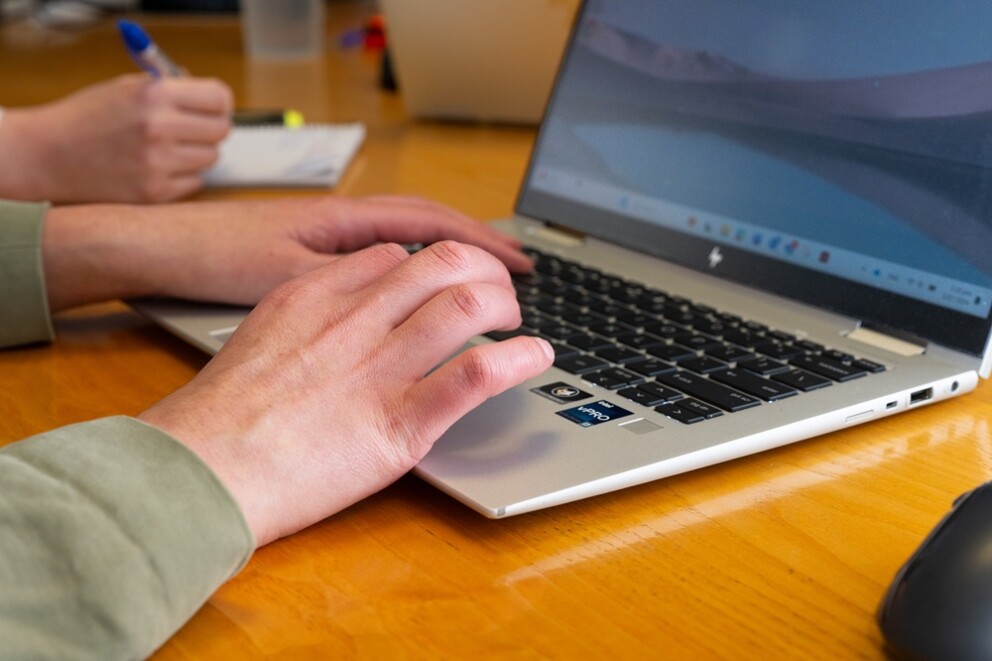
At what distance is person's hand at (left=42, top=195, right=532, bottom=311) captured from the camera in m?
0.79

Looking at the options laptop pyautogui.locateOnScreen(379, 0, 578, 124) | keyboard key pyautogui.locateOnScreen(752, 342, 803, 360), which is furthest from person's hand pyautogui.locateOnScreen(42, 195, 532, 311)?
laptop pyautogui.locateOnScreen(379, 0, 578, 124)

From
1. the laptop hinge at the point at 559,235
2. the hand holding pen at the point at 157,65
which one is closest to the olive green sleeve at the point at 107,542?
the laptop hinge at the point at 559,235

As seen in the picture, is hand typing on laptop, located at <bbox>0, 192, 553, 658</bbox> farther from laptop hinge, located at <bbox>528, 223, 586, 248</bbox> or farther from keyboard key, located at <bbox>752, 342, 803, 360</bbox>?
laptop hinge, located at <bbox>528, 223, 586, 248</bbox>

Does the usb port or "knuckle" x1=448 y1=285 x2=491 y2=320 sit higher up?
"knuckle" x1=448 y1=285 x2=491 y2=320

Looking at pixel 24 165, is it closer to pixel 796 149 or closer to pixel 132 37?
pixel 132 37

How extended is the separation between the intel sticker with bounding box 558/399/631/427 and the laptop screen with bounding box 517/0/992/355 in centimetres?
22

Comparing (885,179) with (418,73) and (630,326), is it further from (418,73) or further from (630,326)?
(418,73)

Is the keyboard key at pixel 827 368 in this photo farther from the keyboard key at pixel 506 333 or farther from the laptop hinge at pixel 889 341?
the keyboard key at pixel 506 333

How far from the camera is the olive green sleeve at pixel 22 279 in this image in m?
0.77

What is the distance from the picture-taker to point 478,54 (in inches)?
57.6

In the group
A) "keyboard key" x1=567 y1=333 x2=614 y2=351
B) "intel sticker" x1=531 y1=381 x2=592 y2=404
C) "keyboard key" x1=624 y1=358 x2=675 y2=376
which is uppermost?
"keyboard key" x1=624 y1=358 x2=675 y2=376

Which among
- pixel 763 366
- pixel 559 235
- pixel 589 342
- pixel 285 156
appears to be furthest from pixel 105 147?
pixel 763 366

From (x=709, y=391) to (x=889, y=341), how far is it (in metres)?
0.16

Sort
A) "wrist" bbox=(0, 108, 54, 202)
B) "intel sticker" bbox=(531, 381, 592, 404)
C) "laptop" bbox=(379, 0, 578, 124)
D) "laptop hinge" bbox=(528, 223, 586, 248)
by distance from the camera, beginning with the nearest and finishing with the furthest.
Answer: "intel sticker" bbox=(531, 381, 592, 404) < "laptop hinge" bbox=(528, 223, 586, 248) < "wrist" bbox=(0, 108, 54, 202) < "laptop" bbox=(379, 0, 578, 124)
